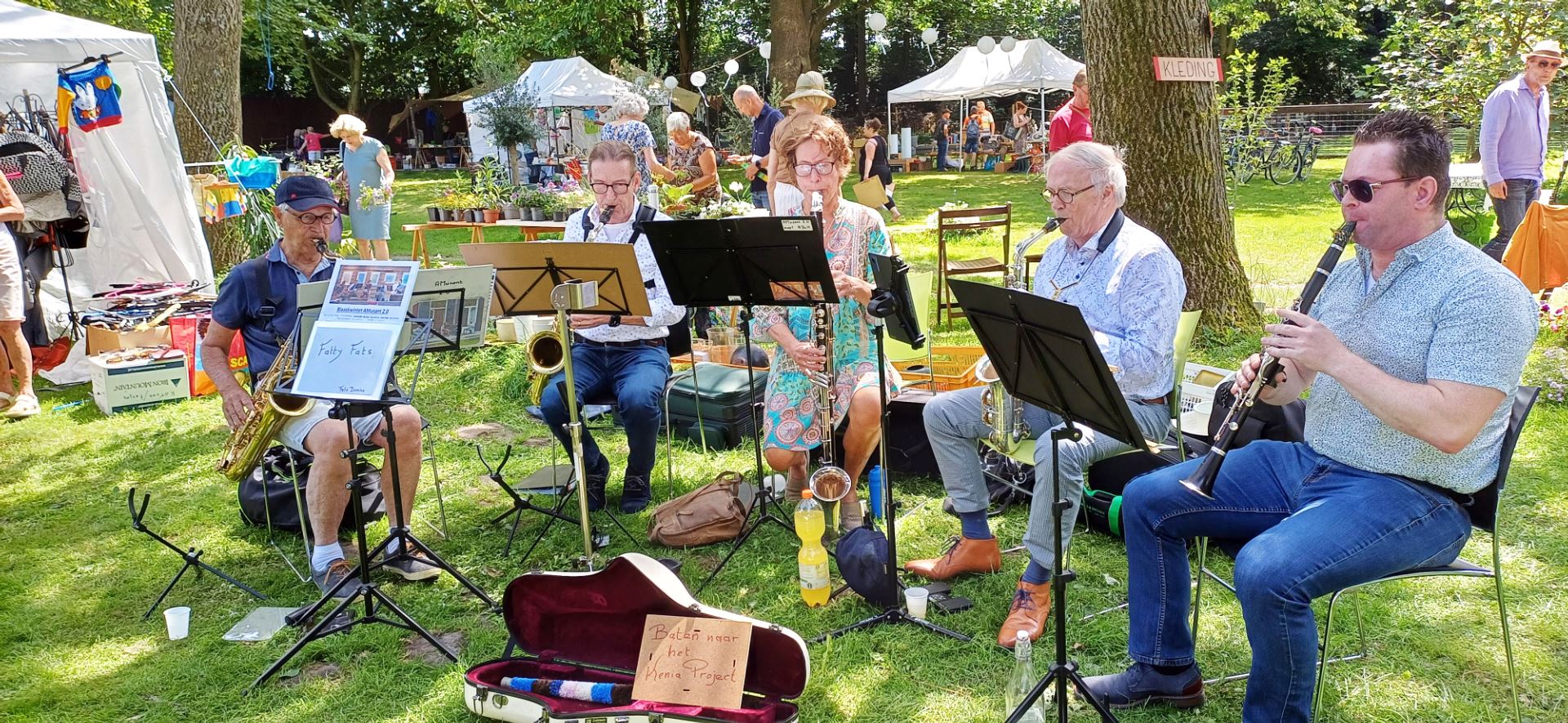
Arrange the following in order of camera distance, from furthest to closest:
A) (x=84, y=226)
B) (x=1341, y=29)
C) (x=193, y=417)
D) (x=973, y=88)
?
(x=1341, y=29), (x=973, y=88), (x=84, y=226), (x=193, y=417)

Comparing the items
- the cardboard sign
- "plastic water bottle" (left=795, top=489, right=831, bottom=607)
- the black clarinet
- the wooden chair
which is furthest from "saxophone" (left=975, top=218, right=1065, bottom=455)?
the wooden chair

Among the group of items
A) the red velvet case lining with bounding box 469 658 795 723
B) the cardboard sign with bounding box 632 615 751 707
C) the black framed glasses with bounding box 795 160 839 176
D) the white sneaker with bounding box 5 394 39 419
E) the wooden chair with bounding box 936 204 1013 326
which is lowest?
the red velvet case lining with bounding box 469 658 795 723

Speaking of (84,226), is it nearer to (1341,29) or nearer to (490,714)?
(490,714)

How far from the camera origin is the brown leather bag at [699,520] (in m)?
4.33

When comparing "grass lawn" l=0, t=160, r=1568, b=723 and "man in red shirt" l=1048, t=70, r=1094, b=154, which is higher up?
"man in red shirt" l=1048, t=70, r=1094, b=154

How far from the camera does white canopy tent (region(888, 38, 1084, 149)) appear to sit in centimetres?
1981

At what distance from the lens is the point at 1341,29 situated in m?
Result: 22.2

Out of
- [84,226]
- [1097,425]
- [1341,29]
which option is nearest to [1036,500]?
[1097,425]

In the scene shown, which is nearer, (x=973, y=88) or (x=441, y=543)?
(x=441, y=543)

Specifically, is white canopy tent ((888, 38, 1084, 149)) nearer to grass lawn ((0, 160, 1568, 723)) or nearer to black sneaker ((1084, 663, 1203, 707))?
grass lawn ((0, 160, 1568, 723))

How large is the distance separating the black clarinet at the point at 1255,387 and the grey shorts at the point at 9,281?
703 cm

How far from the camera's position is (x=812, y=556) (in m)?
3.65

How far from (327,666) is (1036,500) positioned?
2451mm

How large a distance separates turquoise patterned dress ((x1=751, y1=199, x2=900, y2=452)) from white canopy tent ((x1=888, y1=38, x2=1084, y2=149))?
16.5 m
